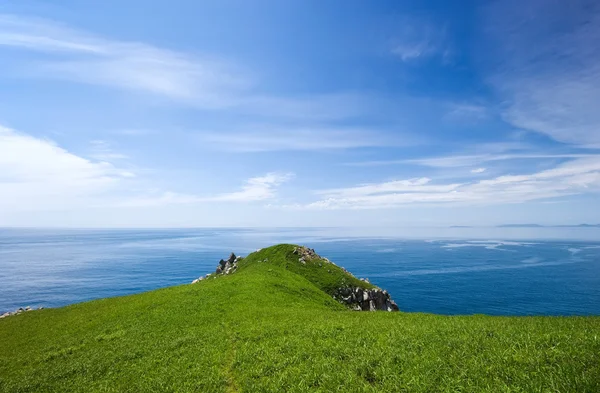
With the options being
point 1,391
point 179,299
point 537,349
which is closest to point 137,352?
point 1,391

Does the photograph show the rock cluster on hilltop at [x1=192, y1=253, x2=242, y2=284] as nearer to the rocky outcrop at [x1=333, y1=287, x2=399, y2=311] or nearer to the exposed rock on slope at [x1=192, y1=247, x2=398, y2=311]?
the exposed rock on slope at [x1=192, y1=247, x2=398, y2=311]

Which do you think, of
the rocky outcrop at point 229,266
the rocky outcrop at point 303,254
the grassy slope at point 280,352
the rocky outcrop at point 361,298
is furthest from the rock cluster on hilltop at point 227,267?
the grassy slope at point 280,352

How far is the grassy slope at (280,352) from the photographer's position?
1395cm

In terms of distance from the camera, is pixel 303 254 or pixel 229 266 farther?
pixel 229 266

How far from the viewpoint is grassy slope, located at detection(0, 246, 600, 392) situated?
13.9m

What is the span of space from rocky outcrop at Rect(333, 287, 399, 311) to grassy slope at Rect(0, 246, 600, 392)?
3079 centimetres

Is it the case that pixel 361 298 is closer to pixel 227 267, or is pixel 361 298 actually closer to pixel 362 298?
pixel 362 298

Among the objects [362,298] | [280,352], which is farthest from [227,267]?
[280,352]

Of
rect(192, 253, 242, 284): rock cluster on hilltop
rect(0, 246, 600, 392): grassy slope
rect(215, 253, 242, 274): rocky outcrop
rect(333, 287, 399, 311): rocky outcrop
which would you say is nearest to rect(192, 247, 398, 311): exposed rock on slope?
rect(333, 287, 399, 311): rocky outcrop

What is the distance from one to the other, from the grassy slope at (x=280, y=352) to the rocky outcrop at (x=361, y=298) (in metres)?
30.8

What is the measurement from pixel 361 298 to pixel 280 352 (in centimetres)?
4998

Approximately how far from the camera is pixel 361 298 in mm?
66812

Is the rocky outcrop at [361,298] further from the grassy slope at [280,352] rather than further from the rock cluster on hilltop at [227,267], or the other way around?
the grassy slope at [280,352]

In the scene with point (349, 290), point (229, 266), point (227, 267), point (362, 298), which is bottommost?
point (362, 298)
